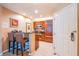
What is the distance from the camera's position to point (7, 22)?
3.27 metres

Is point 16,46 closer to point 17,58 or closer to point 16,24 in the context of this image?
point 16,24

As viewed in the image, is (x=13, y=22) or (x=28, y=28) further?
(x=28, y=28)

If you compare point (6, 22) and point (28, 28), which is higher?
point (6, 22)

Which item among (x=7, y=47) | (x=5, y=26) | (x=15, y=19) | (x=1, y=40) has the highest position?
(x=15, y=19)

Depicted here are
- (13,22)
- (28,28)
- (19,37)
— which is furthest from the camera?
(28,28)

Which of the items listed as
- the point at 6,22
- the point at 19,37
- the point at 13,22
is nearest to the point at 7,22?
the point at 6,22

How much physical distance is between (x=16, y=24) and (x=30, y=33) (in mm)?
500

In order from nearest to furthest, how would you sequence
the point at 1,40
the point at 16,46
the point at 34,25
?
the point at 1,40, the point at 16,46, the point at 34,25

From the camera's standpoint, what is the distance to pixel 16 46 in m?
3.25

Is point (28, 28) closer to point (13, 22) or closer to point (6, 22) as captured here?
point (13, 22)

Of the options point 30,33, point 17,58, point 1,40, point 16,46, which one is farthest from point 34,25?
point 17,58

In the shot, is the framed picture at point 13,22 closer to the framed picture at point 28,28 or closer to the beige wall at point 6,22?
the beige wall at point 6,22

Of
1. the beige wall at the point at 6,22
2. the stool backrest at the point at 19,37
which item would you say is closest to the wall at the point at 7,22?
the beige wall at the point at 6,22

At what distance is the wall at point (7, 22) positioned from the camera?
307cm
